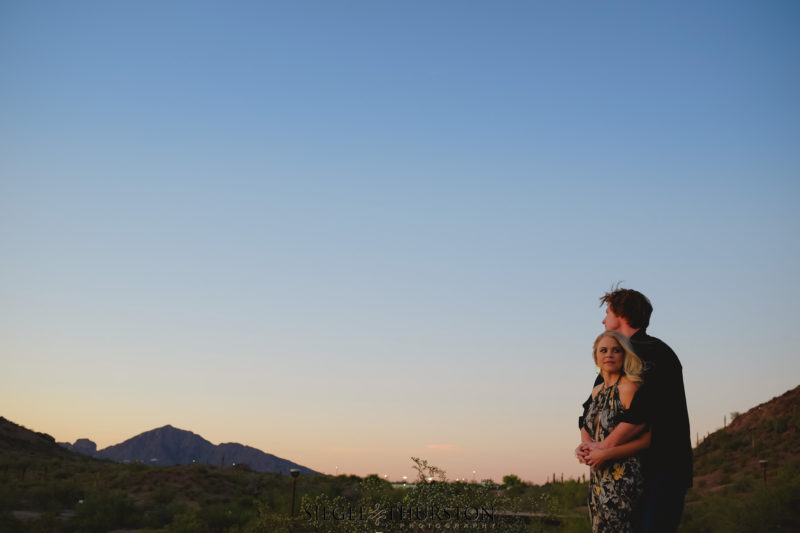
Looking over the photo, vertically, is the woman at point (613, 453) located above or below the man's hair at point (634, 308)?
below

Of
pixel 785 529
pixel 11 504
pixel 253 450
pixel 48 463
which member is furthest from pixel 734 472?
pixel 253 450

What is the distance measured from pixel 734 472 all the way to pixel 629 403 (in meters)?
29.5

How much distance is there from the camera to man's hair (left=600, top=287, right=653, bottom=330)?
4.17 m

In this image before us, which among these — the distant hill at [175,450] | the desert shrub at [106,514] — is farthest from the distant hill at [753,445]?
the distant hill at [175,450]

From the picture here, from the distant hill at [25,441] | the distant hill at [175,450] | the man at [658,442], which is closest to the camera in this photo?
the man at [658,442]

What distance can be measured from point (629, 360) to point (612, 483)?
27.9 inches

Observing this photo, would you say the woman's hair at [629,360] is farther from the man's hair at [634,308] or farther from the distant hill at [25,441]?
the distant hill at [25,441]

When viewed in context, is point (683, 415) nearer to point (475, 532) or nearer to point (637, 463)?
point (637, 463)

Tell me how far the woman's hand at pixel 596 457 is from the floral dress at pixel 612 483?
2.3 inches

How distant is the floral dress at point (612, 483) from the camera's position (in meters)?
3.82

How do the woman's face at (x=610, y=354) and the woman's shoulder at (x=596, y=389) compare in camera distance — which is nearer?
the woman's face at (x=610, y=354)

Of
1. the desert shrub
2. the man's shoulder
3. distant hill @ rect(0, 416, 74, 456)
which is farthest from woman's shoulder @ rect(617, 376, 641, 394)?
distant hill @ rect(0, 416, 74, 456)

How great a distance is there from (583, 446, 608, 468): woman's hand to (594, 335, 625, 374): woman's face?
457 mm

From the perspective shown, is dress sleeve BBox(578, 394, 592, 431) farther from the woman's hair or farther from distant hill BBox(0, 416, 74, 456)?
distant hill BBox(0, 416, 74, 456)
